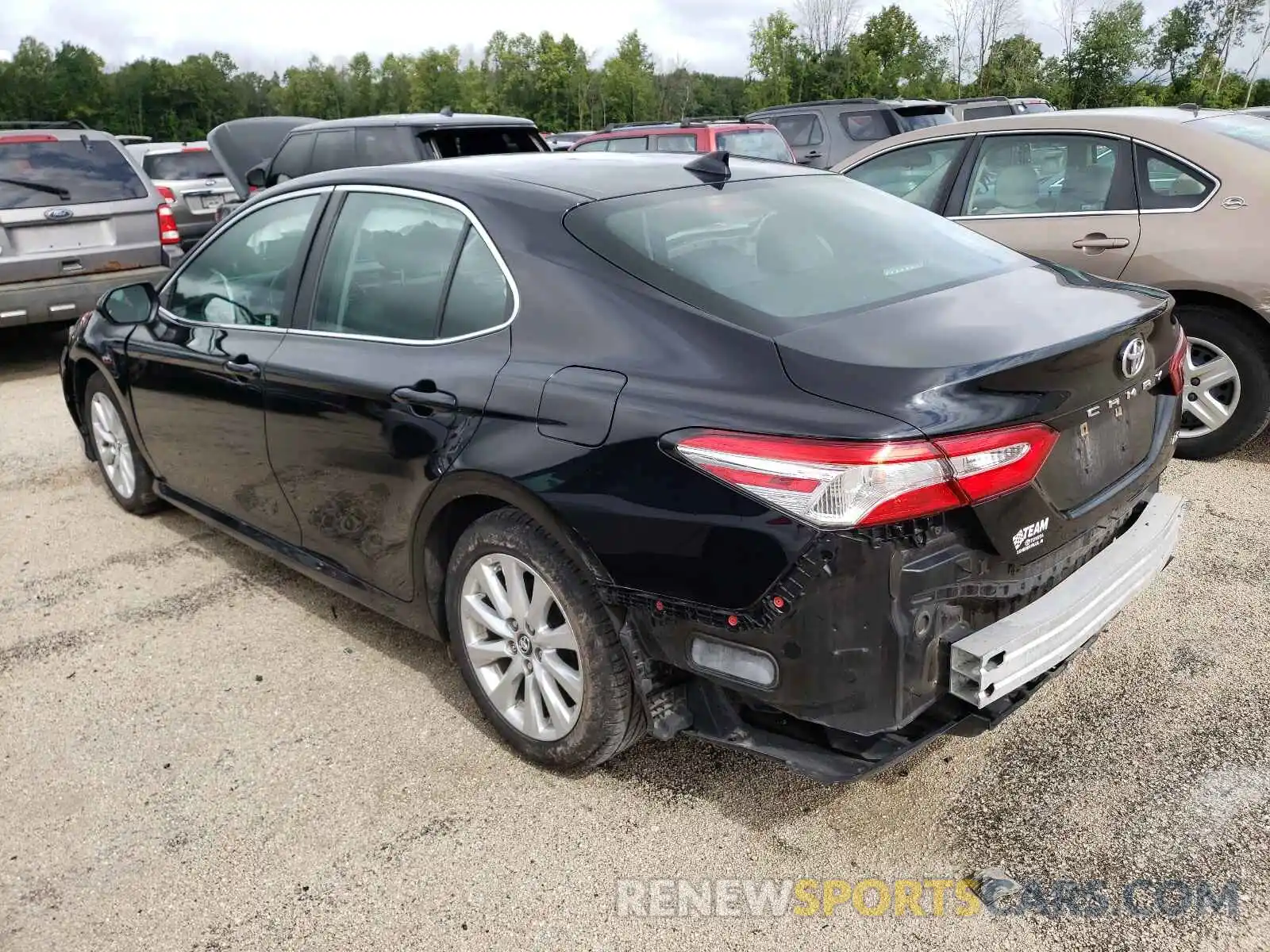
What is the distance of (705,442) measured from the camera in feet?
7.33

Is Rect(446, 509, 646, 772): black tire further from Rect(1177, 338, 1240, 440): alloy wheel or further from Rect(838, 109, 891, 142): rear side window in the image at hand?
Rect(838, 109, 891, 142): rear side window

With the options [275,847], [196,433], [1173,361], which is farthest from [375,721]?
[1173,361]

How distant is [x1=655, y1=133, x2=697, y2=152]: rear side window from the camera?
40.9 ft

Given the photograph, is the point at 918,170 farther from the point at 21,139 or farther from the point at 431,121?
the point at 21,139

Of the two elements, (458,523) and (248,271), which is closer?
(458,523)

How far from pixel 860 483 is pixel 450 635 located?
1462mm

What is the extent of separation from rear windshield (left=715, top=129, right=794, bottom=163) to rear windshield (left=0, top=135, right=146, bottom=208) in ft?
21.3

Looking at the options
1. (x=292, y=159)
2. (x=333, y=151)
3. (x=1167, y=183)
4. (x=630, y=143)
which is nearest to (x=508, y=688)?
(x=1167, y=183)

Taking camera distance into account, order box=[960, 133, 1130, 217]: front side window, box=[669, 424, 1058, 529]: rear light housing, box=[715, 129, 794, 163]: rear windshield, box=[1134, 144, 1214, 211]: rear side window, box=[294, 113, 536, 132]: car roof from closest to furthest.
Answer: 1. box=[669, 424, 1058, 529]: rear light housing
2. box=[1134, 144, 1214, 211]: rear side window
3. box=[960, 133, 1130, 217]: front side window
4. box=[294, 113, 536, 132]: car roof
5. box=[715, 129, 794, 163]: rear windshield

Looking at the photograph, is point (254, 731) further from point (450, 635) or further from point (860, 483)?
point (860, 483)

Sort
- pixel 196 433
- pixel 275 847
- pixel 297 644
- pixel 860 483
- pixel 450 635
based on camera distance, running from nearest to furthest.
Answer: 1. pixel 860 483
2. pixel 275 847
3. pixel 450 635
4. pixel 297 644
5. pixel 196 433

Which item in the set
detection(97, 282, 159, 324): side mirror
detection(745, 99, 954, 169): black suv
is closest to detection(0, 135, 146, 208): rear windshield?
detection(97, 282, 159, 324): side mirror

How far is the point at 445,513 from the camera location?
9.59 ft

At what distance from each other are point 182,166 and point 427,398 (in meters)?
13.7
